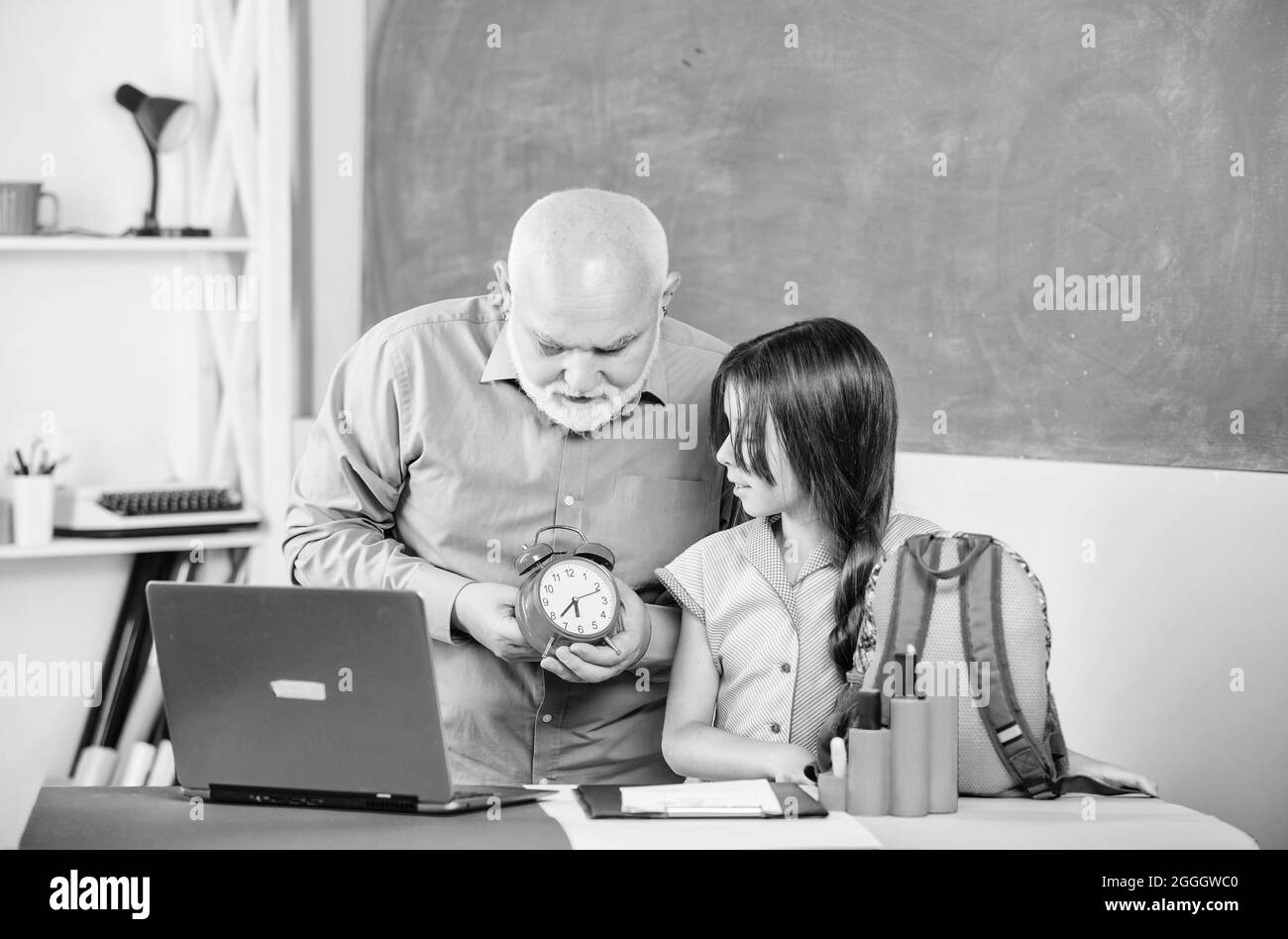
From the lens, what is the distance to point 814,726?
2.15m

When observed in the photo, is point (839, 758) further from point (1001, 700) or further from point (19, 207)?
point (19, 207)

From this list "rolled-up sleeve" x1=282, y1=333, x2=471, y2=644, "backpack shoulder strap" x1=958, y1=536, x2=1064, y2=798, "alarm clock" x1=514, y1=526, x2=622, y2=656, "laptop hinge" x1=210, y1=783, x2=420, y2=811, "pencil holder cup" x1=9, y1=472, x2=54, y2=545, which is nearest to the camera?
"laptop hinge" x1=210, y1=783, x2=420, y2=811

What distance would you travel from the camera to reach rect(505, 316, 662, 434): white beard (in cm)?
228

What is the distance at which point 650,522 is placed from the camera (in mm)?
2459

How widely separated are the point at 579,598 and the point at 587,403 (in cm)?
38

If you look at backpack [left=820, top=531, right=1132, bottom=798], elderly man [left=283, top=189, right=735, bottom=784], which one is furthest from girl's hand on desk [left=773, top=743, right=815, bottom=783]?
elderly man [left=283, top=189, right=735, bottom=784]

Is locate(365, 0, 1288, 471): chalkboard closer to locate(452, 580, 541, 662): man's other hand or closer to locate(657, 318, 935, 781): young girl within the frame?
locate(657, 318, 935, 781): young girl

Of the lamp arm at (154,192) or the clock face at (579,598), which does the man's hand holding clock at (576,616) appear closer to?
the clock face at (579,598)

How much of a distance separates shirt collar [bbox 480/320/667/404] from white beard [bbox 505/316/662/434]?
50 mm

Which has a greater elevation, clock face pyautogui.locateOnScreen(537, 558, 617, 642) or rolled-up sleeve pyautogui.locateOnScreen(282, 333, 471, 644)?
rolled-up sleeve pyautogui.locateOnScreen(282, 333, 471, 644)

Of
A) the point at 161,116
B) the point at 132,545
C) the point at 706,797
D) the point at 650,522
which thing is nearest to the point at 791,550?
the point at 650,522
